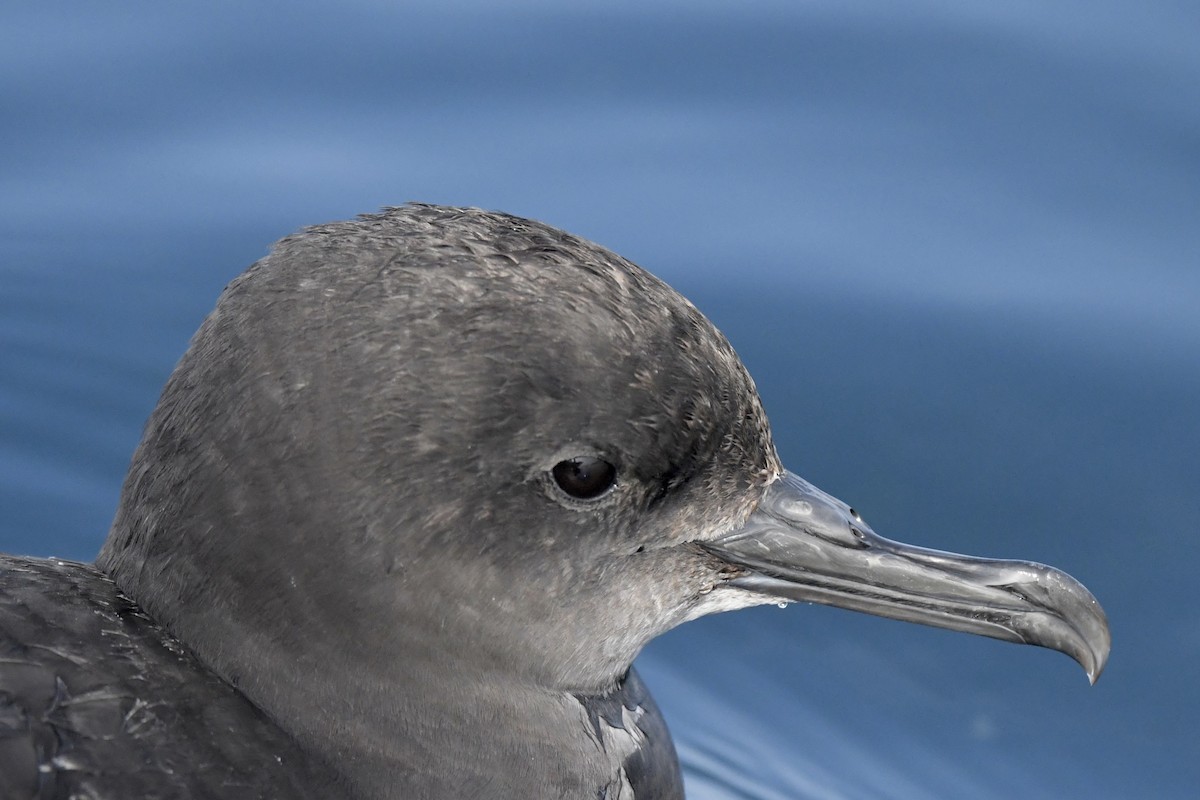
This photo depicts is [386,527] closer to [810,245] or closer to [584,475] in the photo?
[584,475]

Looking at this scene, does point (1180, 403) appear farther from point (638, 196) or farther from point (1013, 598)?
point (1013, 598)

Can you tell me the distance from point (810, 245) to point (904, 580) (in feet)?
7.47

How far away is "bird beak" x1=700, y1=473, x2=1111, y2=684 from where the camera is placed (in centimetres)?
348

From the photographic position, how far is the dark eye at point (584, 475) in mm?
3102

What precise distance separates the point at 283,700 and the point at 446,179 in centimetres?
291

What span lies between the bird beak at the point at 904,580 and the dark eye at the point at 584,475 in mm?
402

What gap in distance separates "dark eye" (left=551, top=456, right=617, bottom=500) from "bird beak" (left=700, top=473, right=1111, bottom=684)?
402 mm

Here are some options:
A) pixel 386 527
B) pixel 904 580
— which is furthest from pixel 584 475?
pixel 904 580

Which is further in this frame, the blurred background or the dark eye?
the blurred background

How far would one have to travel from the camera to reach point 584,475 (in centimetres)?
312

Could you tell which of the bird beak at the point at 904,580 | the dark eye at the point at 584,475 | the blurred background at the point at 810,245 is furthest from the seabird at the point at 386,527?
the blurred background at the point at 810,245

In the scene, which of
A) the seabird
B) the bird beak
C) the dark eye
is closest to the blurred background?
the bird beak

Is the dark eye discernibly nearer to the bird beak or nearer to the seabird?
the seabird

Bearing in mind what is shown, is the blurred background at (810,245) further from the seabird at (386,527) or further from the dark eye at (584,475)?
the dark eye at (584,475)
